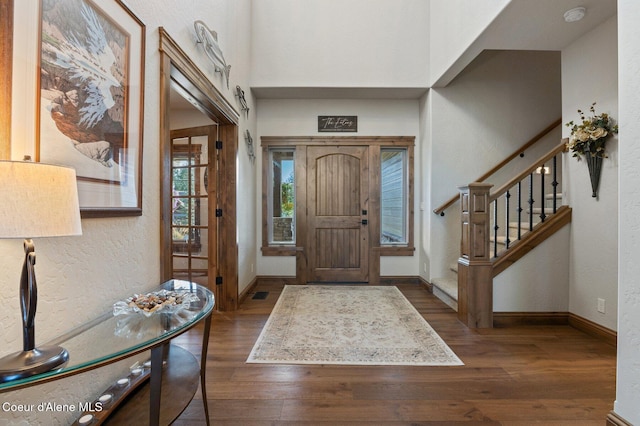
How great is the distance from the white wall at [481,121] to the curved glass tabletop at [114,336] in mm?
3651

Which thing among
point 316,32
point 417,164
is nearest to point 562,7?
point 417,164

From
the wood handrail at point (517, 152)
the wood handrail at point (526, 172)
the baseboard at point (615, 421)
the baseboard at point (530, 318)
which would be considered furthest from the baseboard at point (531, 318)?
the wood handrail at point (517, 152)

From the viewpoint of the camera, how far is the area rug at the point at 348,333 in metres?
2.36

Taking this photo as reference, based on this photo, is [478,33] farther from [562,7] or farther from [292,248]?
[292,248]

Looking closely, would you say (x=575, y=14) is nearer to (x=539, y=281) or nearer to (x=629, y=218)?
(x=629, y=218)

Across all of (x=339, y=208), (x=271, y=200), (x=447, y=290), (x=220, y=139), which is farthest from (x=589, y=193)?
(x=271, y=200)

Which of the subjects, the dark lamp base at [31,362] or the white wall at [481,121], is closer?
the dark lamp base at [31,362]

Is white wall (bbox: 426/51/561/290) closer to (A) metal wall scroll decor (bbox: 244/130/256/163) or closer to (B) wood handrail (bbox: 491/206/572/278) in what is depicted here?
(B) wood handrail (bbox: 491/206/572/278)

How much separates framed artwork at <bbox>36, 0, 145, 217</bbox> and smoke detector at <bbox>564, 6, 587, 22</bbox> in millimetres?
3216

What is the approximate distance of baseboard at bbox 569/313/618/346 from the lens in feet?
8.48

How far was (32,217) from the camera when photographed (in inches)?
29.7

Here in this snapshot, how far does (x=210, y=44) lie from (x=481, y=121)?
139 inches

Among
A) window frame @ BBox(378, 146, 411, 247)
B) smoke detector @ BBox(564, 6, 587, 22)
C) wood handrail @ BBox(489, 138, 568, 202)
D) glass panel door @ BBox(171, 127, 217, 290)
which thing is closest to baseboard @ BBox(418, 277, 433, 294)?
window frame @ BBox(378, 146, 411, 247)

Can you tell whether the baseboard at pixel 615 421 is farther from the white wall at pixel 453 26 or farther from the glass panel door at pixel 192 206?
the glass panel door at pixel 192 206
